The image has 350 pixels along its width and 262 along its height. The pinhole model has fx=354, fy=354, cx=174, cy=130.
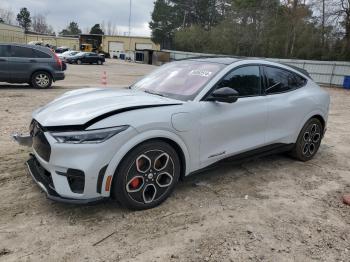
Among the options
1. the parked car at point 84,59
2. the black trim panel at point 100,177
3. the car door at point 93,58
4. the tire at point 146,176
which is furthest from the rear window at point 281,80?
the car door at point 93,58

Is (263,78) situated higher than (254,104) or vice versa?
(263,78)

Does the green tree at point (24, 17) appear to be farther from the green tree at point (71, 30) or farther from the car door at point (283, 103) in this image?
the car door at point (283, 103)

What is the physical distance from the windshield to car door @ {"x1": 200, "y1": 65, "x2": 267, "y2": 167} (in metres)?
0.19

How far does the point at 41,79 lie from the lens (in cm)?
1316

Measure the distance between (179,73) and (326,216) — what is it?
2422mm

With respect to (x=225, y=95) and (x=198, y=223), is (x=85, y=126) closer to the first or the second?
(x=198, y=223)

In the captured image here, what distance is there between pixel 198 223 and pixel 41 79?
1132cm

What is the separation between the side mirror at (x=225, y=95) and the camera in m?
3.94

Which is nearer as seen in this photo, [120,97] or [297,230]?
[297,230]

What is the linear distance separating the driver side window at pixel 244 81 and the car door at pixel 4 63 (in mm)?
10363

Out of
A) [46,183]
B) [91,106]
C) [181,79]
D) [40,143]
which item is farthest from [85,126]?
[181,79]

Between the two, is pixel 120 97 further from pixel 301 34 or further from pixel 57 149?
pixel 301 34

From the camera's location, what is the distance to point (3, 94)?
1106 cm

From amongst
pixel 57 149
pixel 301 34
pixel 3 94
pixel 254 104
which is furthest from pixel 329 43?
pixel 57 149
